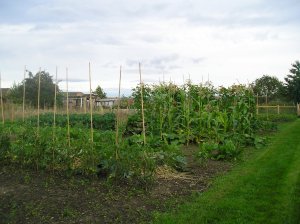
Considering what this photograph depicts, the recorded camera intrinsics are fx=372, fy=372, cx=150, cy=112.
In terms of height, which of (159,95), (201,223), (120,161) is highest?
(159,95)

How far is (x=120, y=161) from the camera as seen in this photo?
602 cm

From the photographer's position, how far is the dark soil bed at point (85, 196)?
4609 mm

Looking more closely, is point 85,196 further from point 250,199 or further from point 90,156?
point 250,199

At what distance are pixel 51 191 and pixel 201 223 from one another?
235cm

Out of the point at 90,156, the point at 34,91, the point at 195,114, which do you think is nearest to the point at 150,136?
the point at 195,114

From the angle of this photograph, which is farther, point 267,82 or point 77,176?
point 267,82

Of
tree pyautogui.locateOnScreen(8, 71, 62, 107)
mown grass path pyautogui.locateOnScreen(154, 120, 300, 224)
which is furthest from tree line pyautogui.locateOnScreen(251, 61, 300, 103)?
mown grass path pyautogui.locateOnScreen(154, 120, 300, 224)

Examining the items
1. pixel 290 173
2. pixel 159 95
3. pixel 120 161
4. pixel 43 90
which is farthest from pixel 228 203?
pixel 43 90

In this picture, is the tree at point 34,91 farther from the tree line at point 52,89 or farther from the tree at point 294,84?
the tree at point 294,84

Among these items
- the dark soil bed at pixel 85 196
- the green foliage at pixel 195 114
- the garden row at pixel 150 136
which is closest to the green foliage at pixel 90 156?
the garden row at pixel 150 136

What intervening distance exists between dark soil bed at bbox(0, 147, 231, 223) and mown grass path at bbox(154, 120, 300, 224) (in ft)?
0.92

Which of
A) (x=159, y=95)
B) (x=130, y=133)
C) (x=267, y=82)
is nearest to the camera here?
(x=159, y=95)

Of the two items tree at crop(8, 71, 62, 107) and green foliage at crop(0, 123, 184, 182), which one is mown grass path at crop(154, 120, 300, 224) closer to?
green foliage at crop(0, 123, 184, 182)

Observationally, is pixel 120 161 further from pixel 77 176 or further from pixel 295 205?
pixel 295 205
